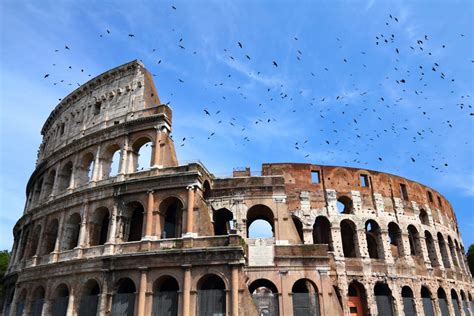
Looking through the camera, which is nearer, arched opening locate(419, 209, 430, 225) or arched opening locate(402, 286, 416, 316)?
arched opening locate(402, 286, 416, 316)

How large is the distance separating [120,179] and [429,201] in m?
22.8

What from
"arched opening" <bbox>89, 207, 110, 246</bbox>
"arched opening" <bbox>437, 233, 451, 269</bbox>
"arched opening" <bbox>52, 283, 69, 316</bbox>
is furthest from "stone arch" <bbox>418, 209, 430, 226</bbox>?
"arched opening" <bbox>52, 283, 69, 316</bbox>

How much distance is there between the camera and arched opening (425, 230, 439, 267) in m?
26.4

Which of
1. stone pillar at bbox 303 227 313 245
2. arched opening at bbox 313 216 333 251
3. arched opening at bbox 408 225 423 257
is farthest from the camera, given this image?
arched opening at bbox 408 225 423 257

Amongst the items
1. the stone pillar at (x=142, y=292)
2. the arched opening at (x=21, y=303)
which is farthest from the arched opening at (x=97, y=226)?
the arched opening at (x=21, y=303)

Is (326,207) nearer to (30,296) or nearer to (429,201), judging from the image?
(429,201)

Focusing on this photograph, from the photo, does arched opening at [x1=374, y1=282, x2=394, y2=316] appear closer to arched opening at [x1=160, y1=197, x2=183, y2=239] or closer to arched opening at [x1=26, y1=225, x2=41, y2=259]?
arched opening at [x1=160, y1=197, x2=183, y2=239]

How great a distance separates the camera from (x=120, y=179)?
20781mm

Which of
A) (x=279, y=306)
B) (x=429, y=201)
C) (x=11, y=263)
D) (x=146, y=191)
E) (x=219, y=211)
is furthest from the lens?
(x=429, y=201)

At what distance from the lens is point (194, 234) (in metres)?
18.2

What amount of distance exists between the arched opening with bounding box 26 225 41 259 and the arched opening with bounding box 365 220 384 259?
71.3 ft

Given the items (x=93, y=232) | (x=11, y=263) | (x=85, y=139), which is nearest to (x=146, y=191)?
(x=93, y=232)

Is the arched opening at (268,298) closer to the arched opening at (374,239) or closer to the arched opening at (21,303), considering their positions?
the arched opening at (374,239)

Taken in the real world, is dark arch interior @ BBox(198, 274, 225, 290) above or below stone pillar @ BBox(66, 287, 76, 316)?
above
